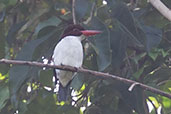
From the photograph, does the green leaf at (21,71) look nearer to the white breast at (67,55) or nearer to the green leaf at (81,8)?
the white breast at (67,55)

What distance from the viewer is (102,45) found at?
3.52 meters

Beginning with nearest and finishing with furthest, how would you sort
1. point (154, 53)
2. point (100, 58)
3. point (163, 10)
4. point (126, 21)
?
point (163, 10) < point (100, 58) < point (126, 21) < point (154, 53)

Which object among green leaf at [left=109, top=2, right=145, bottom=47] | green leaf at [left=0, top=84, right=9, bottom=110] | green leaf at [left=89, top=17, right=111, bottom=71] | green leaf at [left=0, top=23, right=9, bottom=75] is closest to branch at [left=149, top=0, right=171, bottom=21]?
green leaf at [left=109, top=2, right=145, bottom=47]

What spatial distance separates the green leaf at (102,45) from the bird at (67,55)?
66 millimetres

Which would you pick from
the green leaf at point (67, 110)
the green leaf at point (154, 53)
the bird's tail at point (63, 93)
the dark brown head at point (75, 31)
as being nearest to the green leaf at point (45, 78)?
the bird's tail at point (63, 93)

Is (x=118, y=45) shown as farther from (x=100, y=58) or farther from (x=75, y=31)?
(x=75, y=31)

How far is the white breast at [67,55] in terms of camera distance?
3789 mm

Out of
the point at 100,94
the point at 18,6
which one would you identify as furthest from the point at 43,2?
the point at 100,94

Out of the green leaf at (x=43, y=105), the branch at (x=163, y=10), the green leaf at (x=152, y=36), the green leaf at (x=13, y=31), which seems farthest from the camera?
the green leaf at (x=13, y=31)

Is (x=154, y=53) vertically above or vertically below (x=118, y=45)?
below

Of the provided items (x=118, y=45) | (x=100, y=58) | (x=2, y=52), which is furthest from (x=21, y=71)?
(x=118, y=45)

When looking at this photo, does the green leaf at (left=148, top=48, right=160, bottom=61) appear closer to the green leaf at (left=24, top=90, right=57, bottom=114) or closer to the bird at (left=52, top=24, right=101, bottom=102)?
the bird at (left=52, top=24, right=101, bottom=102)

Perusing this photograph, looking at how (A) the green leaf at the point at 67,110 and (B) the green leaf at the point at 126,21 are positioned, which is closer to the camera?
(B) the green leaf at the point at 126,21

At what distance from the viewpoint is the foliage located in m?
3.61
